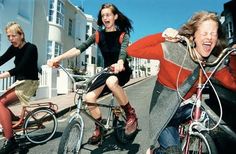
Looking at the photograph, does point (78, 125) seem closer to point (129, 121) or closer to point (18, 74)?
point (129, 121)

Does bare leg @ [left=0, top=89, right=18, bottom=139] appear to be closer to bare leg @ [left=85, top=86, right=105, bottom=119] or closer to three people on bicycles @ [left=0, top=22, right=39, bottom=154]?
three people on bicycles @ [left=0, top=22, right=39, bottom=154]

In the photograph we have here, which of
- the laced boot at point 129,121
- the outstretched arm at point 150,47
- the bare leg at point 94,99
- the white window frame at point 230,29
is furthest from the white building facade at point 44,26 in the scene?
the white window frame at point 230,29

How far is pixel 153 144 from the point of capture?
3094 mm

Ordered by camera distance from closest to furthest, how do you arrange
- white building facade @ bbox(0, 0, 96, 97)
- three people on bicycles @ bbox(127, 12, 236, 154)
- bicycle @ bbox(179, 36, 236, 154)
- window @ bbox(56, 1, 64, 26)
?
1. bicycle @ bbox(179, 36, 236, 154)
2. three people on bicycles @ bbox(127, 12, 236, 154)
3. white building facade @ bbox(0, 0, 96, 97)
4. window @ bbox(56, 1, 64, 26)

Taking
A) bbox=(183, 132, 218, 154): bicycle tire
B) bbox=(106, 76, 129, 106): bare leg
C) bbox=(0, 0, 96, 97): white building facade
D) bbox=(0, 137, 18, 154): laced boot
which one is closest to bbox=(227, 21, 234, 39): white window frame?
bbox=(0, 0, 96, 97): white building facade

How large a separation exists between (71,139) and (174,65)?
1.72 meters

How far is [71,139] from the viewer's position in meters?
4.07

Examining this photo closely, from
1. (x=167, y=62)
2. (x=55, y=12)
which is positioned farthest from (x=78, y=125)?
(x=55, y=12)

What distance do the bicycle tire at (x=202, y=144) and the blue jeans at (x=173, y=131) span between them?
146 mm

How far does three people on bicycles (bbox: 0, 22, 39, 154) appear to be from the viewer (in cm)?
524

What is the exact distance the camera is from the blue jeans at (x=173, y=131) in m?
3.07

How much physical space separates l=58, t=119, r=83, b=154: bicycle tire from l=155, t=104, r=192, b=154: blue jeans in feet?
3.84

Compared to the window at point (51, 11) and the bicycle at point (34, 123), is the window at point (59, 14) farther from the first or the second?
the bicycle at point (34, 123)

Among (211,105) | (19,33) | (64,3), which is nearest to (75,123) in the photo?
(211,105)
